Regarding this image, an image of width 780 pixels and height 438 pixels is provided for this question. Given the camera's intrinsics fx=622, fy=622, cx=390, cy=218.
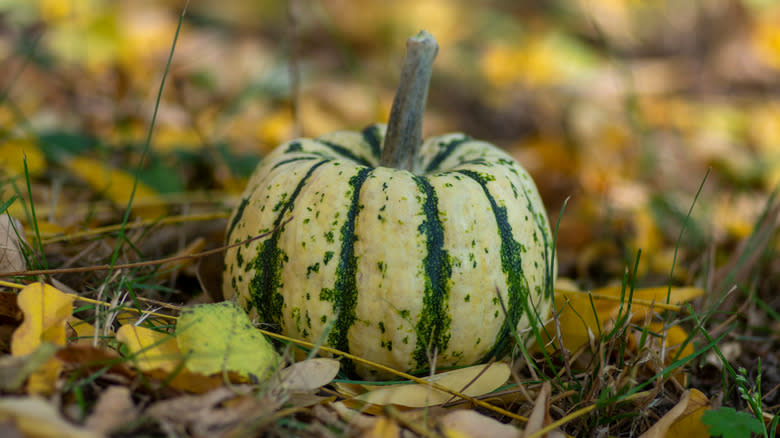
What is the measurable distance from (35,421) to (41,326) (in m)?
0.36

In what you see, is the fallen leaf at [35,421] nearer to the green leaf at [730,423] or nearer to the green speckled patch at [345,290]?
the green speckled patch at [345,290]

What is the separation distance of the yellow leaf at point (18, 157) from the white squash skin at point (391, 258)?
1.19 m

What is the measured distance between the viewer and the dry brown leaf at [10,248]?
162cm

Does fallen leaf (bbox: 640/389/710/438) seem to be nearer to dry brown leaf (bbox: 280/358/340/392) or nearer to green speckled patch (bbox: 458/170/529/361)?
green speckled patch (bbox: 458/170/529/361)

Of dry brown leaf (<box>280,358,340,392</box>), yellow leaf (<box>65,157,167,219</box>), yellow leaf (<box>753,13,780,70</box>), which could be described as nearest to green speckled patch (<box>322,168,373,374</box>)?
dry brown leaf (<box>280,358,340,392</box>)

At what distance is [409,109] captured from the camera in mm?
1911

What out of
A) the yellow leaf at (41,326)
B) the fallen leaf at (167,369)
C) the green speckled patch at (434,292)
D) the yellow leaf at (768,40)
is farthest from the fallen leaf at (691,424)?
the yellow leaf at (768,40)

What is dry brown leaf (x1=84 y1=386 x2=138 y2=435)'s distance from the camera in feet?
3.62

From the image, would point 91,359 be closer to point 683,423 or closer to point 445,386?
point 445,386

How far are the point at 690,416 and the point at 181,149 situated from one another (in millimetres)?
2653

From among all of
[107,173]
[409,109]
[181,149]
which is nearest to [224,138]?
[181,149]

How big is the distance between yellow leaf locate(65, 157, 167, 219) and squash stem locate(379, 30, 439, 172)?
3.61ft

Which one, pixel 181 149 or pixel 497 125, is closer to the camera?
pixel 181 149

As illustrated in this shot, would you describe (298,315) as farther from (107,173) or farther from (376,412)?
(107,173)
